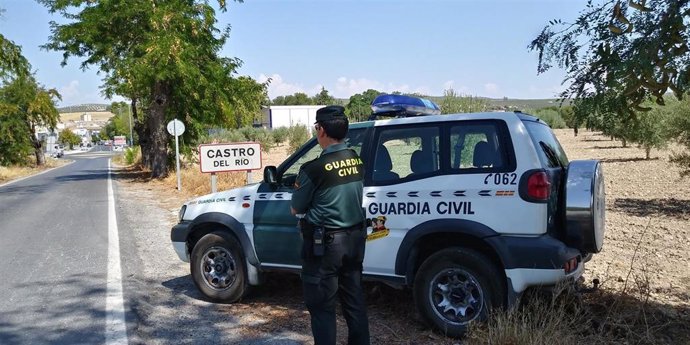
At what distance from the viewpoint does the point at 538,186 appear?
435 centimetres

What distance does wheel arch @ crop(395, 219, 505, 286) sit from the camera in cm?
452

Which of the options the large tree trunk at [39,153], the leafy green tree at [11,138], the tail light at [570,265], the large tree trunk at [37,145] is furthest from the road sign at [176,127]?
the large tree trunk at [39,153]

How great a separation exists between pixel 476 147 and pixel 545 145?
0.59 metres

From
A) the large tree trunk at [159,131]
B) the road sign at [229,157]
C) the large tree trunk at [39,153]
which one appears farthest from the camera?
the large tree trunk at [39,153]

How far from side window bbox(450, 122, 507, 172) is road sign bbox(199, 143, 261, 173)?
7944mm

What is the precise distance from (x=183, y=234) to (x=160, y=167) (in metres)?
20.0

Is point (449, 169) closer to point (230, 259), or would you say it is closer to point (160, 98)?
point (230, 259)

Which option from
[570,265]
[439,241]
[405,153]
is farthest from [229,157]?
[570,265]

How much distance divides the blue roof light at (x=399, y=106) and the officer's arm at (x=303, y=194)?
2019mm

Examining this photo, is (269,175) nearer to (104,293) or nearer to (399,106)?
(399,106)

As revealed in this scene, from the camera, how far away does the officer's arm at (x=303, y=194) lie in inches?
152

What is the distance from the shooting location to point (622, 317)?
4.69 meters

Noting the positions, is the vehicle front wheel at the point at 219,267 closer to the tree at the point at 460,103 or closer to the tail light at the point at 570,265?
the tail light at the point at 570,265

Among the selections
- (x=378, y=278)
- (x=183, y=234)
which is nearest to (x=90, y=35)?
(x=183, y=234)
